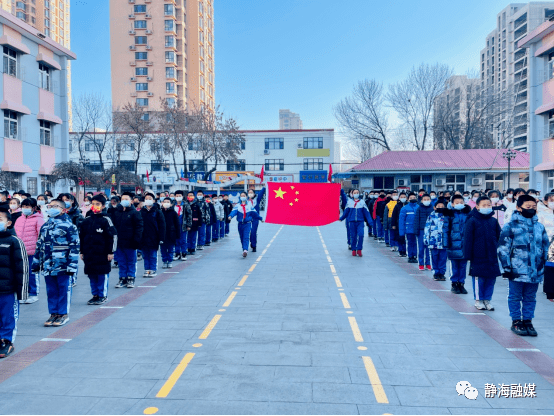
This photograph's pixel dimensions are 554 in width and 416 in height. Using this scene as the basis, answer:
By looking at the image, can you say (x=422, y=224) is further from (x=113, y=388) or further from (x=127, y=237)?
(x=113, y=388)

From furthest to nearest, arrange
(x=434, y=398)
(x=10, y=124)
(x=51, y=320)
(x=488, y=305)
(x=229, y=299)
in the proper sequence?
(x=10, y=124) < (x=229, y=299) < (x=488, y=305) < (x=51, y=320) < (x=434, y=398)

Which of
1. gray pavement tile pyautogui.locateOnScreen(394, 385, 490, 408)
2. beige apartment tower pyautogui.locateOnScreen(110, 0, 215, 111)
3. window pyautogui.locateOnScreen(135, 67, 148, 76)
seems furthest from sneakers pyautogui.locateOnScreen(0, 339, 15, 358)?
window pyautogui.locateOnScreen(135, 67, 148, 76)

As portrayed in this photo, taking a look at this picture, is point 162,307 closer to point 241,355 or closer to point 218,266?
point 241,355

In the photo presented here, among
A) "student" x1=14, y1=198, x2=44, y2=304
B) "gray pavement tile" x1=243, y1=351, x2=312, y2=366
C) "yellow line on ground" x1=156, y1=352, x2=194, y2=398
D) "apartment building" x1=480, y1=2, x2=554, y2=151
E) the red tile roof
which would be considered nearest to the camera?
"yellow line on ground" x1=156, y1=352, x2=194, y2=398

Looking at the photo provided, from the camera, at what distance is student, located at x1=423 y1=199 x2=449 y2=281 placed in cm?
995

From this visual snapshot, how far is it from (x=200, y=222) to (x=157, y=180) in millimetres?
33414

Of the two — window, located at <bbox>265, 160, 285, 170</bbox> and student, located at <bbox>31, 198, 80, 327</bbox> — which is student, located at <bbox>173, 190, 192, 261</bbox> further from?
window, located at <bbox>265, 160, 285, 170</bbox>

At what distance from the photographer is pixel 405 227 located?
14219mm

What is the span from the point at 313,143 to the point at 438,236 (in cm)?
4789

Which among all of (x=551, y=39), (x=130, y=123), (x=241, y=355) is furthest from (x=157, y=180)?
(x=241, y=355)

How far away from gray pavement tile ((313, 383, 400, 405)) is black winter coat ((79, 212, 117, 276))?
526cm

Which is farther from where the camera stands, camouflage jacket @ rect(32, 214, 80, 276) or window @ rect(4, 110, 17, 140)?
window @ rect(4, 110, 17, 140)

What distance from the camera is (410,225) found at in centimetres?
1387

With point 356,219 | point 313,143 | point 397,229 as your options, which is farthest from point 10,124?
point 313,143
